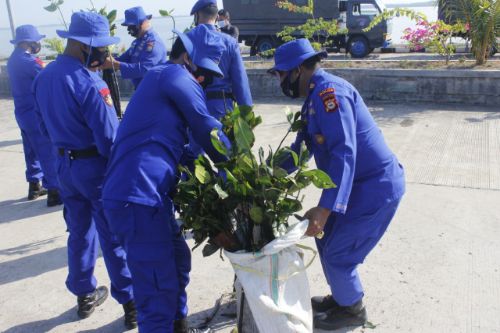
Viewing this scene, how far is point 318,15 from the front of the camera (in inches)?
671

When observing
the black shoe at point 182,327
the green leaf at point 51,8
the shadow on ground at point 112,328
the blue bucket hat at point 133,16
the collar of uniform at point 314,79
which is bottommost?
the shadow on ground at point 112,328

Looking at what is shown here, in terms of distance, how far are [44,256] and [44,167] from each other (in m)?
1.33

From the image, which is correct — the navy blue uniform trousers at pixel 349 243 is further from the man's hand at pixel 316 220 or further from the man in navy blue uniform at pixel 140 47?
the man in navy blue uniform at pixel 140 47

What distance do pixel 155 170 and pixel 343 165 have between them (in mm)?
929

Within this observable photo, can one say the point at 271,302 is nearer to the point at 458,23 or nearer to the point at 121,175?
the point at 121,175

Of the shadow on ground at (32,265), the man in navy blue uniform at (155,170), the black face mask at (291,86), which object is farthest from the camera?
the shadow on ground at (32,265)

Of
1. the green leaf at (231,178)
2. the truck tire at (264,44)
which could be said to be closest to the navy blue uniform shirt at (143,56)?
the green leaf at (231,178)

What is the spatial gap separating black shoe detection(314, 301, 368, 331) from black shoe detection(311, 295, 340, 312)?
0.25 ft

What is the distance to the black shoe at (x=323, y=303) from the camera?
3.11 m

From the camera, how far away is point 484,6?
837cm

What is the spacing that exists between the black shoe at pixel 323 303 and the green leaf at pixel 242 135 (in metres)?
1.33

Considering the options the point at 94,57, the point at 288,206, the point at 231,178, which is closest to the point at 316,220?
the point at 288,206

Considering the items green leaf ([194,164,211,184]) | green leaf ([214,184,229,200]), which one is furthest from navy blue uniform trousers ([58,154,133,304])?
green leaf ([214,184,229,200])

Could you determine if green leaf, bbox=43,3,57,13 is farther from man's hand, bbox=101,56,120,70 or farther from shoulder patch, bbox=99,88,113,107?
shoulder patch, bbox=99,88,113,107
